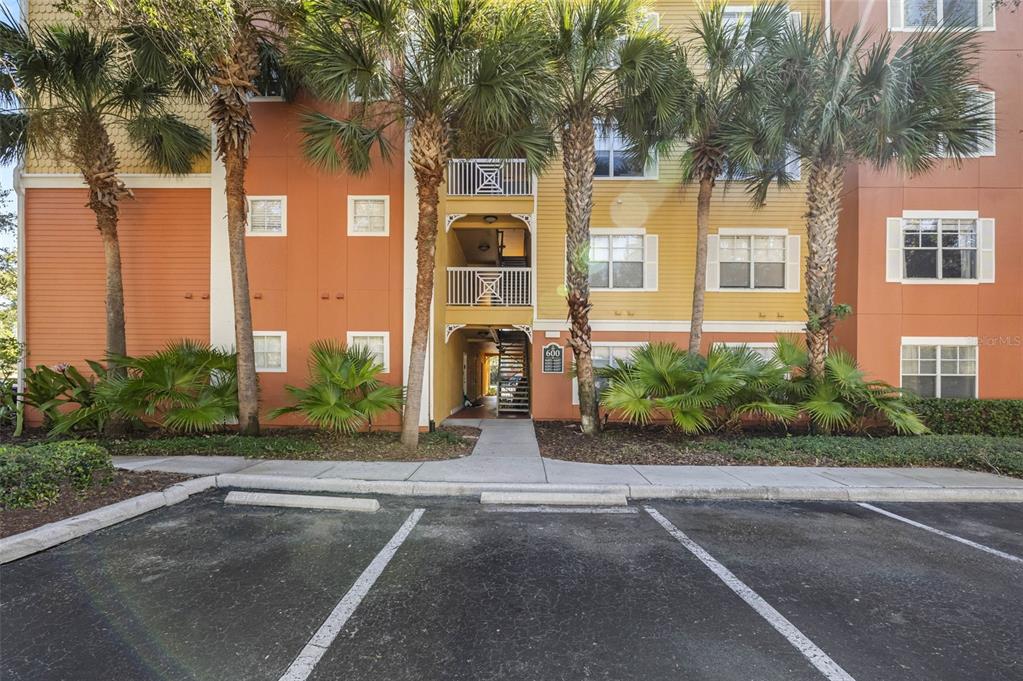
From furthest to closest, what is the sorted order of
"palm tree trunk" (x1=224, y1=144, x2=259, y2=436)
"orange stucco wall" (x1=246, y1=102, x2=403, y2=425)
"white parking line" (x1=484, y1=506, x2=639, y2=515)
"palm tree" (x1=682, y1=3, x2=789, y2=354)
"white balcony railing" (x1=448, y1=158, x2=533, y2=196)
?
"white balcony railing" (x1=448, y1=158, x2=533, y2=196) → "orange stucco wall" (x1=246, y1=102, x2=403, y2=425) → "palm tree" (x1=682, y1=3, x2=789, y2=354) → "palm tree trunk" (x1=224, y1=144, x2=259, y2=436) → "white parking line" (x1=484, y1=506, x2=639, y2=515)

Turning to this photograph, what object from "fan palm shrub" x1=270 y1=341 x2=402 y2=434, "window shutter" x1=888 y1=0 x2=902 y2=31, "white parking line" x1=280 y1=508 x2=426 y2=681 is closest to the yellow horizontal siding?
"window shutter" x1=888 y1=0 x2=902 y2=31

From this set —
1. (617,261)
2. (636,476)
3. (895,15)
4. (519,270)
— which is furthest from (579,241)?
(895,15)

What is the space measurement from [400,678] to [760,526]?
176 inches

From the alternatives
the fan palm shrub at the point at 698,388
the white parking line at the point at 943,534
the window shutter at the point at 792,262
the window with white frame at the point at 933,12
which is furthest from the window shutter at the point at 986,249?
the white parking line at the point at 943,534

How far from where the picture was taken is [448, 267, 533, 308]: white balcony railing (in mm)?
12938

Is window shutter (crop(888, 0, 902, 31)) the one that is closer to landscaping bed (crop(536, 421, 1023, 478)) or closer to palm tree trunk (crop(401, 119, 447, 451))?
landscaping bed (crop(536, 421, 1023, 478))

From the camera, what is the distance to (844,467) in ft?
26.1

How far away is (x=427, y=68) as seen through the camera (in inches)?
307

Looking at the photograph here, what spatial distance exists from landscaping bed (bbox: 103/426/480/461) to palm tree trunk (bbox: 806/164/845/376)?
7674 mm

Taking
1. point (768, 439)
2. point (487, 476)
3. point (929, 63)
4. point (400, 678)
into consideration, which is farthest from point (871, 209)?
point (400, 678)

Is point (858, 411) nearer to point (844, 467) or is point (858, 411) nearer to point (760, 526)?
Result: point (844, 467)

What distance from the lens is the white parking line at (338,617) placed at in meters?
2.77

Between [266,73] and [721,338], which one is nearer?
[266,73]

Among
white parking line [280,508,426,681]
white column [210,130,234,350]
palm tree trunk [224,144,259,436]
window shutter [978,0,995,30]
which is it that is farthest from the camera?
window shutter [978,0,995,30]
